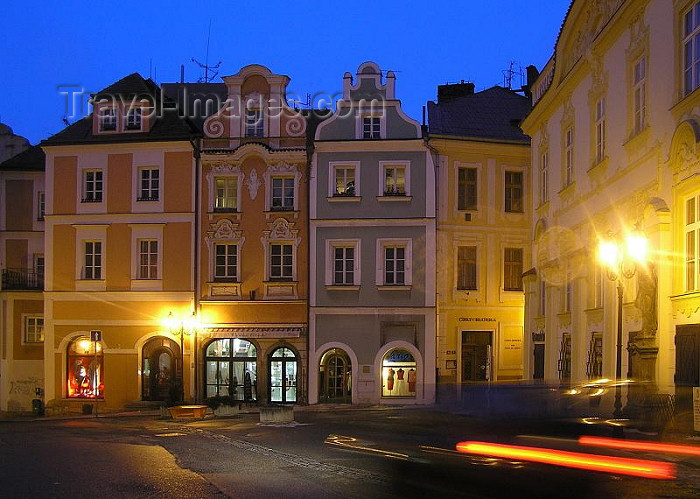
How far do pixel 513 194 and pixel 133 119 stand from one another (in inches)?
692

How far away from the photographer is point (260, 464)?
17125mm

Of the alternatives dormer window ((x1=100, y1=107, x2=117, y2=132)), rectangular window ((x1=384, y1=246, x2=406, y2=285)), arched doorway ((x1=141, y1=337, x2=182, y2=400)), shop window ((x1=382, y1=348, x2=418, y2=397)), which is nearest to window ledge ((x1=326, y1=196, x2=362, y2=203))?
rectangular window ((x1=384, y1=246, x2=406, y2=285))

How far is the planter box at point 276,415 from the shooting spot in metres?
29.9

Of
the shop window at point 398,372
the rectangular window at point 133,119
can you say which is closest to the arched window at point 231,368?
the shop window at point 398,372

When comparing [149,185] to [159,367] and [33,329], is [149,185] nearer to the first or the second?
[159,367]

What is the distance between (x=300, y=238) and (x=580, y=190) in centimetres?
1553

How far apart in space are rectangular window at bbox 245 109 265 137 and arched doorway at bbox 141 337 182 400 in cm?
984

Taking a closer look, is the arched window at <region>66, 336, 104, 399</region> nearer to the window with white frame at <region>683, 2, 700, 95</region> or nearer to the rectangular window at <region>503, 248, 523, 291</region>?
the rectangular window at <region>503, 248, 523, 291</region>

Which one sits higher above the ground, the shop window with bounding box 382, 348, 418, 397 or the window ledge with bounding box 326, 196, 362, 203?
the window ledge with bounding box 326, 196, 362, 203

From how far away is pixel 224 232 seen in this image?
40.9 meters

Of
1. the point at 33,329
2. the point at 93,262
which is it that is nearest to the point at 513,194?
the point at 93,262

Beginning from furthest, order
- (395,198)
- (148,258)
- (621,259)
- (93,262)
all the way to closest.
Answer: (93,262) → (148,258) → (395,198) → (621,259)

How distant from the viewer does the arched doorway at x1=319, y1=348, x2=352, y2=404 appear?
39562 mm

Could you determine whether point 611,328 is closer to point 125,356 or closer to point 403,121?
point 403,121
